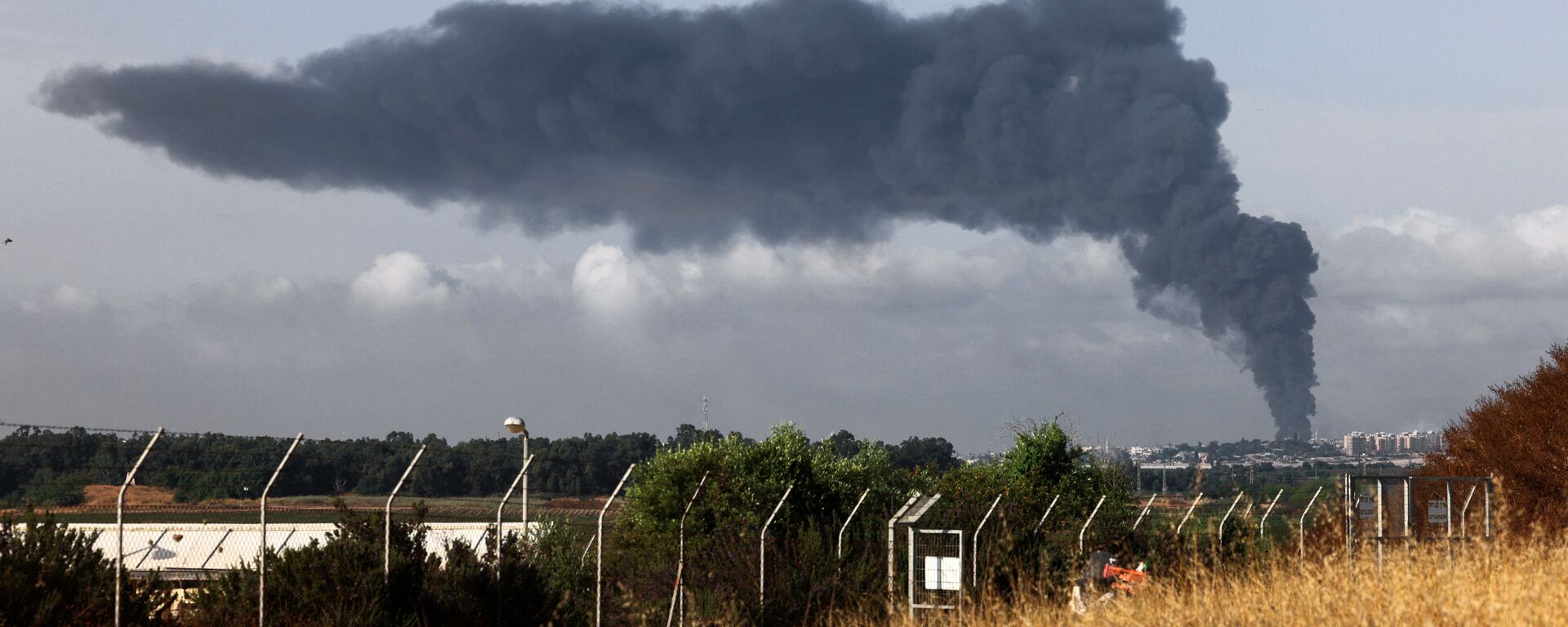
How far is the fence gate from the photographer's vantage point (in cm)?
1897

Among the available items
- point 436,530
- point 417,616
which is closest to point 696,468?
point 417,616

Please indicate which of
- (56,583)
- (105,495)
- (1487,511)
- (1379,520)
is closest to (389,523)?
(105,495)

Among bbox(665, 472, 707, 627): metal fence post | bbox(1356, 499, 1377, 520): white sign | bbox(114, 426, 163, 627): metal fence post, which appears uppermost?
bbox(114, 426, 163, 627): metal fence post

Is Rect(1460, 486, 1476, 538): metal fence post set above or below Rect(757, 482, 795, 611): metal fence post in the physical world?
above

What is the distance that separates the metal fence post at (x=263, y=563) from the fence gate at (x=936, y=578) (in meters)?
7.36

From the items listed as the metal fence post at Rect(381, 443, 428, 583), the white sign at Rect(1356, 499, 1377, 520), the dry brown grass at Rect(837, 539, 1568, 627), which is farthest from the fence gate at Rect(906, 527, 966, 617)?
the white sign at Rect(1356, 499, 1377, 520)

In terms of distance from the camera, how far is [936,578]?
19.1m

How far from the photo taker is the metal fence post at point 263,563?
1184 cm

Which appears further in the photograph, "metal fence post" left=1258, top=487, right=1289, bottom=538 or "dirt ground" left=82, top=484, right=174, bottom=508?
"metal fence post" left=1258, top=487, right=1289, bottom=538

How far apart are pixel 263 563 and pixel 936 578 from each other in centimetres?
917

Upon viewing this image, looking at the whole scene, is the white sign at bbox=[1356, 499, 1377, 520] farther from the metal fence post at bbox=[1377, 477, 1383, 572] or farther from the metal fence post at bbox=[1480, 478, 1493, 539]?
the metal fence post at bbox=[1480, 478, 1493, 539]

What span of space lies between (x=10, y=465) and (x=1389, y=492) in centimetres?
2029

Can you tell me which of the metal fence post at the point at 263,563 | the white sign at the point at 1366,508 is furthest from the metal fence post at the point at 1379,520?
the metal fence post at the point at 263,563

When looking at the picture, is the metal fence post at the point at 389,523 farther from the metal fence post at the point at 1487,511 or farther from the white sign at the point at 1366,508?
the white sign at the point at 1366,508
